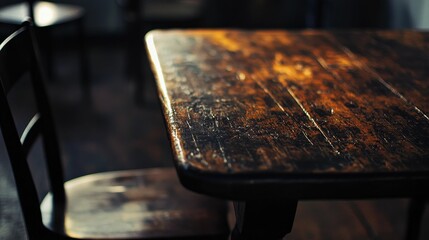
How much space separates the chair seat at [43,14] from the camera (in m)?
3.17

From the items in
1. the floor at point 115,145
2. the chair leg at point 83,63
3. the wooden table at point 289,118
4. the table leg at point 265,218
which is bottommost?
the floor at point 115,145

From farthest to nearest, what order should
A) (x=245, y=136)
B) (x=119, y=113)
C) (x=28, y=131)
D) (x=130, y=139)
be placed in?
1. (x=119, y=113)
2. (x=130, y=139)
3. (x=28, y=131)
4. (x=245, y=136)

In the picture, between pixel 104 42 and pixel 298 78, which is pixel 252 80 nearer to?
pixel 298 78

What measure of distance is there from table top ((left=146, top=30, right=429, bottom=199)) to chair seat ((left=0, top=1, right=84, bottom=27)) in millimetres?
1668

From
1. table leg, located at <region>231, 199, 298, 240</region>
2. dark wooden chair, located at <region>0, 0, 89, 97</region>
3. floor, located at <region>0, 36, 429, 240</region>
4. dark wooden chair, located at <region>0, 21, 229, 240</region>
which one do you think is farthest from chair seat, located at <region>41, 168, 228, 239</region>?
dark wooden chair, located at <region>0, 0, 89, 97</region>

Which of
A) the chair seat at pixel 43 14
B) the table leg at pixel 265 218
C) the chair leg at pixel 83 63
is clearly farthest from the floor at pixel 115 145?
the table leg at pixel 265 218

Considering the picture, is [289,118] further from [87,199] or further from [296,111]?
[87,199]

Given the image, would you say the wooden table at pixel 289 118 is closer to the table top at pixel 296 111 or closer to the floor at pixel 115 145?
the table top at pixel 296 111

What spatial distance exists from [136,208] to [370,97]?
23.6 inches

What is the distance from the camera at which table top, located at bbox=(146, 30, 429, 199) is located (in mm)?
904

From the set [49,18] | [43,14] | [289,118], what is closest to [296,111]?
[289,118]

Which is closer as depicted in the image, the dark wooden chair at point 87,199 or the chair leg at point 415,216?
the dark wooden chair at point 87,199

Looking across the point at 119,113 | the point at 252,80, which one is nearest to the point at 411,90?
the point at 252,80

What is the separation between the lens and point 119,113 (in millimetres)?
3203
